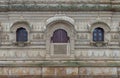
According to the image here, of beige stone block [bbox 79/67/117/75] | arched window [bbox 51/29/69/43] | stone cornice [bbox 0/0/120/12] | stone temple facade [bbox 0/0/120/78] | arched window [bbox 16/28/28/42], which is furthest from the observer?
arched window [bbox 16/28/28/42]

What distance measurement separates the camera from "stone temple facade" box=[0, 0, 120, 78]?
88.1 ft

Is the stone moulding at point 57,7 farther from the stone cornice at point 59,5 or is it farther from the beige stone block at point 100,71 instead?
the beige stone block at point 100,71

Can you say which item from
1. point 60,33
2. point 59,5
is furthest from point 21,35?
point 59,5

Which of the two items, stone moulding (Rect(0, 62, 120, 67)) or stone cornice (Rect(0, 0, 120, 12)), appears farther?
stone cornice (Rect(0, 0, 120, 12))

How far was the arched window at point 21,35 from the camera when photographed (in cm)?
2727

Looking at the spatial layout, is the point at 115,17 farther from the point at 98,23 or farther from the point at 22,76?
the point at 22,76

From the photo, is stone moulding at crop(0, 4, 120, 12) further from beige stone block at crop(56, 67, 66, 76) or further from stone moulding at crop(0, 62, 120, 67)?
beige stone block at crop(56, 67, 66, 76)

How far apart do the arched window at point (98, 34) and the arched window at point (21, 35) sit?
4475 mm

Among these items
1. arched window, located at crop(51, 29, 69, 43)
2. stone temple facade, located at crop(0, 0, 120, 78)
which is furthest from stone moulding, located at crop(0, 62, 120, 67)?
arched window, located at crop(51, 29, 69, 43)

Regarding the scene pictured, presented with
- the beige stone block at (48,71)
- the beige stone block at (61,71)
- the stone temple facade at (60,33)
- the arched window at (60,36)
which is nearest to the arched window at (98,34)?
the stone temple facade at (60,33)

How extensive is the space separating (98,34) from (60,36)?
2488 millimetres

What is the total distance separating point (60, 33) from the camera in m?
27.1

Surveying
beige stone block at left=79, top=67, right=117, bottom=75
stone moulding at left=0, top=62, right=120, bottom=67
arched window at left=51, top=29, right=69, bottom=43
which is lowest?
beige stone block at left=79, top=67, right=117, bottom=75

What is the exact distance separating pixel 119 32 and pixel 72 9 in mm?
3391
